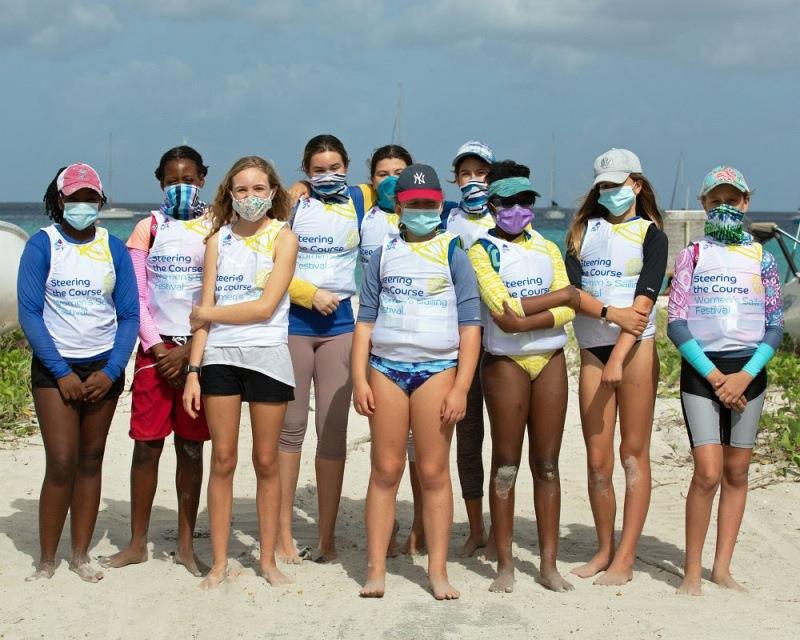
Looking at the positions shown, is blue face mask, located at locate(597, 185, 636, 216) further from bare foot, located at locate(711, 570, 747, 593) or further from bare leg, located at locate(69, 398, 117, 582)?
bare leg, located at locate(69, 398, 117, 582)

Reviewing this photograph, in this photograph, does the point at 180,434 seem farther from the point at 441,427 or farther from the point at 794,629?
the point at 794,629

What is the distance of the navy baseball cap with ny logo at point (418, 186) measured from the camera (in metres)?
5.10

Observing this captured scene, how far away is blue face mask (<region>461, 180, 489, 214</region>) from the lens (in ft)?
19.0

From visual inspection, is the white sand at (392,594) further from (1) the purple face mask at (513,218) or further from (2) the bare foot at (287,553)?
(1) the purple face mask at (513,218)

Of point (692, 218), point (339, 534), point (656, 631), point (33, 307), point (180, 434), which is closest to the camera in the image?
point (656, 631)

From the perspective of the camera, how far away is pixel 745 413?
534cm

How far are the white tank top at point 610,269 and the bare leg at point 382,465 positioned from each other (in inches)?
39.8

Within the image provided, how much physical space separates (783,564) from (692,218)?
1486cm

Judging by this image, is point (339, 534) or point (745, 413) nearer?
point (745, 413)

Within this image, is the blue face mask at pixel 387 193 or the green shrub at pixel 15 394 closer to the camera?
the blue face mask at pixel 387 193

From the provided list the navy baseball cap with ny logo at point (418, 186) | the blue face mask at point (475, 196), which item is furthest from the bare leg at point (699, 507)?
the navy baseball cap with ny logo at point (418, 186)

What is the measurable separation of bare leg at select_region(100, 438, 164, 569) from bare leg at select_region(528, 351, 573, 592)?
76.0 inches

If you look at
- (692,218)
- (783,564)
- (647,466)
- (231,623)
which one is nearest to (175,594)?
(231,623)

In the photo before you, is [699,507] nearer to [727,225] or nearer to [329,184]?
[727,225]
